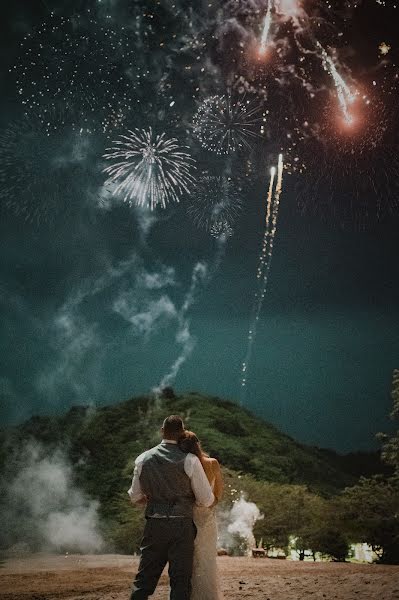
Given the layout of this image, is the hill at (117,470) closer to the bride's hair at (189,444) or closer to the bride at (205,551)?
the bride at (205,551)

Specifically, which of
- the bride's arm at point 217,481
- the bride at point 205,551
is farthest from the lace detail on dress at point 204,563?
the bride's arm at point 217,481

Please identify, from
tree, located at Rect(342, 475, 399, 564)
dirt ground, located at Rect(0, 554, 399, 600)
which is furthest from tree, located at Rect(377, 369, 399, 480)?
dirt ground, located at Rect(0, 554, 399, 600)

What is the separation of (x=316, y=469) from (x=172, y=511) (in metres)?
53.1

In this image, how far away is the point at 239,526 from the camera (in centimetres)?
2681

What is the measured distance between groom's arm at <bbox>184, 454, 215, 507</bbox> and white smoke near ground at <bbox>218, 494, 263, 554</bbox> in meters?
22.8

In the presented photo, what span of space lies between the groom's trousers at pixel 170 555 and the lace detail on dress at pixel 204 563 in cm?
32

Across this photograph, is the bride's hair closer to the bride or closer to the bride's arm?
the bride

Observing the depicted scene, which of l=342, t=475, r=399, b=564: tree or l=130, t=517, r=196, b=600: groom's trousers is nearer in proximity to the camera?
l=130, t=517, r=196, b=600: groom's trousers

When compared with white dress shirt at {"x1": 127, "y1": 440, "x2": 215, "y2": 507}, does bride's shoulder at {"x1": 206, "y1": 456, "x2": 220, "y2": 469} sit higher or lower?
higher

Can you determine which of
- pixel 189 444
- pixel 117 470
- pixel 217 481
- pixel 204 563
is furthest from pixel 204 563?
pixel 117 470

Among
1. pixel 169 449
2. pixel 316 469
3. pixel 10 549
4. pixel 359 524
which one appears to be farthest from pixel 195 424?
pixel 169 449

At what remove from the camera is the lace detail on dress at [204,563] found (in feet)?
13.9

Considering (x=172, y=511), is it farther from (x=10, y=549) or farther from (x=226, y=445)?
(x=226, y=445)

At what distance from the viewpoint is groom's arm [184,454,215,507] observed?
3959 millimetres
